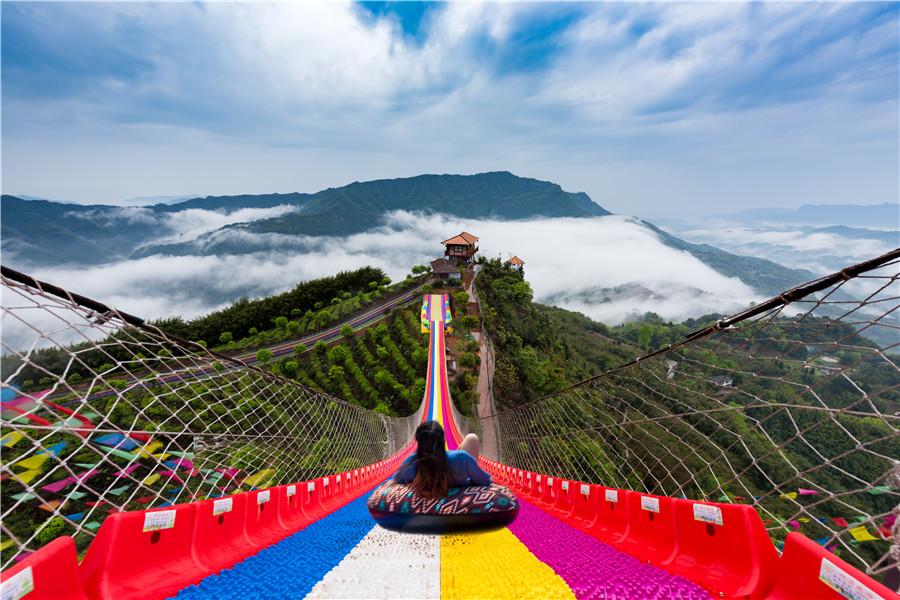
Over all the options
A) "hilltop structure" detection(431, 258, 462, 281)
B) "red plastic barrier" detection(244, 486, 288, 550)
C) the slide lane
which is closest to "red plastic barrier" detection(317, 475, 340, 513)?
"red plastic barrier" detection(244, 486, 288, 550)

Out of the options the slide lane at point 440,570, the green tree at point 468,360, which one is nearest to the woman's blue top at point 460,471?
the slide lane at point 440,570

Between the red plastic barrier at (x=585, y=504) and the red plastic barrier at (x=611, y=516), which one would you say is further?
the red plastic barrier at (x=585, y=504)

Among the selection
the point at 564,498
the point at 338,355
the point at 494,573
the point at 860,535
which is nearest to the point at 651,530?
the point at 860,535

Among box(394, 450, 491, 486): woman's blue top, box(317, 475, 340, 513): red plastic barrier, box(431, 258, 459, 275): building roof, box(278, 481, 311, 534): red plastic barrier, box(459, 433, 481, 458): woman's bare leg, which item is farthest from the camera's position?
box(431, 258, 459, 275): building roof

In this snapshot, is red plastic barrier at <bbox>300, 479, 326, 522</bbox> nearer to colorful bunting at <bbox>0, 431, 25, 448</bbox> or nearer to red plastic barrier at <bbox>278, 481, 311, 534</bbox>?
red plastic barrier at <bbox>278, 481, 311, 534</bbox>

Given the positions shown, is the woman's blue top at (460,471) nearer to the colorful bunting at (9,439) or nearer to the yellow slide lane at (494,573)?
the yellow slide lane at (494,573)
